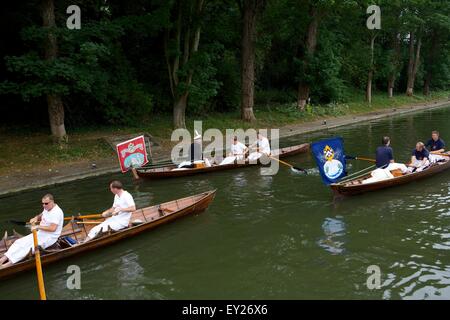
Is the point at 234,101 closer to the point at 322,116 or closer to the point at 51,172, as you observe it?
the point at 322,116

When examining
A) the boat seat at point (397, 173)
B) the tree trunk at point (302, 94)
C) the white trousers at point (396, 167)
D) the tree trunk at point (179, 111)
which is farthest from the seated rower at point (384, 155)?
the tree trunk at point (302, 94)

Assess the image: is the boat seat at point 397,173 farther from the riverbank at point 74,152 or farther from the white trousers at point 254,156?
the riverbank at point 74,152

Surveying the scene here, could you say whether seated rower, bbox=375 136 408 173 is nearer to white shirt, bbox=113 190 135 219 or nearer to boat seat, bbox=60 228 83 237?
white shirt, bbox=113 190 135 219

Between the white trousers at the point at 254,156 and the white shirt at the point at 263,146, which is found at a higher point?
the white shirt at the point at 263,146

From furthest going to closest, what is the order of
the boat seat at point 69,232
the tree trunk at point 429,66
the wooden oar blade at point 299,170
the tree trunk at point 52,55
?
1. the tree trunk at point 429,66
2. the tree trunk at point 52,55
3. the wooden oar blade at point 299,170
4. the boat seat at point 69,232

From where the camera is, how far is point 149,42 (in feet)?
94.2

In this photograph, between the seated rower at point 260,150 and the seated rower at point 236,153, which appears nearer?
the seated rower at point 236,153

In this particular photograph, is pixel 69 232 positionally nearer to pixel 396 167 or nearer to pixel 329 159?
pixel 329 159

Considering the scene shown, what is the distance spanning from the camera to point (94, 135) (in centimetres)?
2317

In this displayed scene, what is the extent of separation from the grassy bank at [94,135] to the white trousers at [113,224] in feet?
27.5

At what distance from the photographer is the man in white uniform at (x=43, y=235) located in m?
9.45

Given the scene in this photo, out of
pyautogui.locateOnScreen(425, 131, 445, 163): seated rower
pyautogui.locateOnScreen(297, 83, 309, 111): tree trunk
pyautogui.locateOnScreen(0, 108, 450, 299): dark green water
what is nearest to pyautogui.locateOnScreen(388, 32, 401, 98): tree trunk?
pyautogui.locateOnScreen(297, 83, 309, 111): tree trunk
